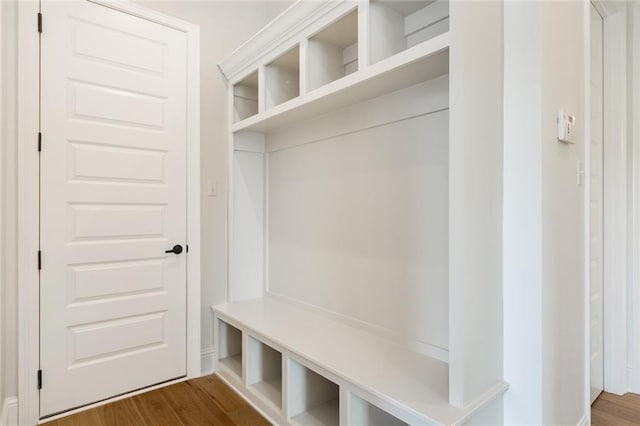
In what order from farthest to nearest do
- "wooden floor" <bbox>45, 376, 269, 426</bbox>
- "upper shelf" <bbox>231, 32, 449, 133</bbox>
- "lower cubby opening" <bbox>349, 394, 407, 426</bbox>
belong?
"wooden floor" <bbox>45, 376, 269, 426</bbox> → "lower cubby opening" <bbox>349, 394, 407, 426</bbox> → "upper shelf" <bbox>231, 32, 449, 133</bbox>

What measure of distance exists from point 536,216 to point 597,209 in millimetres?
1268

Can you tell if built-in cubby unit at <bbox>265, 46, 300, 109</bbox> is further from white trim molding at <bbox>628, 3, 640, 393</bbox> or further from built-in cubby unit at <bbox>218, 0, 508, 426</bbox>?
white trim molding at <bbox>628, 3, 640, 393</bbox>

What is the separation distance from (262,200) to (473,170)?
183 cm

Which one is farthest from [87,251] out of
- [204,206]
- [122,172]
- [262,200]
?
[262,200]

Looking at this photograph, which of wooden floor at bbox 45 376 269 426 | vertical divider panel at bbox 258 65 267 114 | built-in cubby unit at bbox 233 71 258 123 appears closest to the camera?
wooden floor at bbox 45 376 269 426

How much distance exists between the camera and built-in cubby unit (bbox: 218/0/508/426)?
1.23 m

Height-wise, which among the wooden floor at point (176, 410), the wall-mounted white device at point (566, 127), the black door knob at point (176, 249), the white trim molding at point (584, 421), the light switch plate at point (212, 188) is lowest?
the wooden floor at point (176, 410)

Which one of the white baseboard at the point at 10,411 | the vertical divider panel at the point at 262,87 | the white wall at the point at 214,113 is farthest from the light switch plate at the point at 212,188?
the white baseboard at the point at 10,411

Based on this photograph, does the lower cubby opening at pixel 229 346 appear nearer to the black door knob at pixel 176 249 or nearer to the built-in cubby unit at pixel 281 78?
the black door knob at pixel 176 249

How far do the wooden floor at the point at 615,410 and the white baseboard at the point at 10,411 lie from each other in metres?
3.01

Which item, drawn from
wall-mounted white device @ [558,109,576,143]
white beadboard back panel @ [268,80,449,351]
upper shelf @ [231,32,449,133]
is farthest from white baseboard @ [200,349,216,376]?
wall-mounted white device @ [558,109,576,143]

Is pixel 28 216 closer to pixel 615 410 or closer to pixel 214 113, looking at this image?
pixel 214 113

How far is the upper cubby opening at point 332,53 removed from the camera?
1869 millimetres

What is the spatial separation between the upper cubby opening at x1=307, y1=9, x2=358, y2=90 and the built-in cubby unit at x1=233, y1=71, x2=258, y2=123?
0.75m
